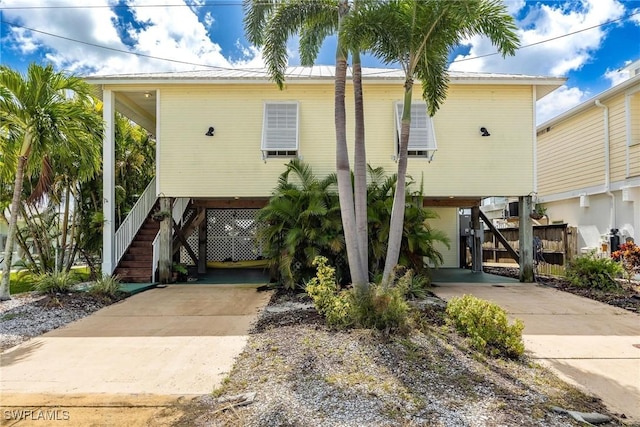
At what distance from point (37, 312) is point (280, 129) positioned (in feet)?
20.2

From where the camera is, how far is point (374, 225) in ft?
27.6

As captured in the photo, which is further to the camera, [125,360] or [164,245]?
[164,245]

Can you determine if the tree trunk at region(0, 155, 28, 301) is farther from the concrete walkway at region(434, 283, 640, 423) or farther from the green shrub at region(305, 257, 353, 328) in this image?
the concrete walkway at region(434, 283, 640, 423)

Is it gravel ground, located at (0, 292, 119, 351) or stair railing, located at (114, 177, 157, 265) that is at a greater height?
stair railing, located at (114, 177, 157, 265)

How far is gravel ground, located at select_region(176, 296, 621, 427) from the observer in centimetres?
A: 275

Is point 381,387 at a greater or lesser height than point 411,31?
lesser

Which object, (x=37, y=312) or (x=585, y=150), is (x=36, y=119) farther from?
(x=585, y=150)

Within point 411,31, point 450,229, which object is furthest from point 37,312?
point 450,229

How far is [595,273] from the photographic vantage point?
27.5 feet

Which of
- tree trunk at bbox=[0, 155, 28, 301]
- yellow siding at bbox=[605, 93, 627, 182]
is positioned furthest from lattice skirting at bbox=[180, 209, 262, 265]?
yellow siding at bbox=[605, 93, 627, 182]

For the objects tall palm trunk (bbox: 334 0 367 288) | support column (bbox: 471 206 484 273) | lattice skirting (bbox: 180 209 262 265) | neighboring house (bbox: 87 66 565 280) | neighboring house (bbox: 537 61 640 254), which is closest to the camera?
tall palm trunk (bbox: 334 0 367 288)

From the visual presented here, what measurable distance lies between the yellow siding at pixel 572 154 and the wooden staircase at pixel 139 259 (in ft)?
43.6

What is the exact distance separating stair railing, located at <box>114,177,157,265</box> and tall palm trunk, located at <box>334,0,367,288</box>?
6.77m

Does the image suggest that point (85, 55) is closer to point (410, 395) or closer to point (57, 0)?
point (57, 0)
